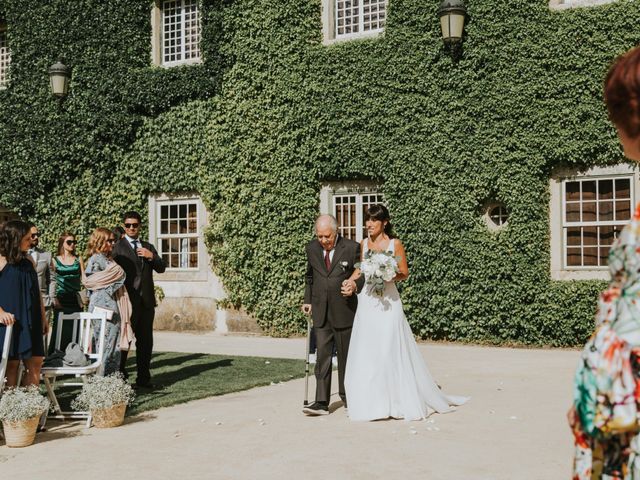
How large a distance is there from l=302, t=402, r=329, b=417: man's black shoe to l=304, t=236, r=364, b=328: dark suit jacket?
831mm

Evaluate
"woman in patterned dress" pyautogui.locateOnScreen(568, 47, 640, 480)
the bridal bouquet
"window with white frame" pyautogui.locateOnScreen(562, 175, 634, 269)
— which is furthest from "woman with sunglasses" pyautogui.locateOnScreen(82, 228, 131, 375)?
"window with white frame" pyautogui.locateOnScreen(562, 175, 634, 269)

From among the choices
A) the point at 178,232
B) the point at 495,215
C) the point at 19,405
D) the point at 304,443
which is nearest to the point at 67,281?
the point at 19,405

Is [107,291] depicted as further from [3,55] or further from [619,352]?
[3,55]

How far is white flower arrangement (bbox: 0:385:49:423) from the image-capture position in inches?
258

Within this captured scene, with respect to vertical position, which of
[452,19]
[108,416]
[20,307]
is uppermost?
[452,19]

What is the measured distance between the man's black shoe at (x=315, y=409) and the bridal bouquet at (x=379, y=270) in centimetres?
124

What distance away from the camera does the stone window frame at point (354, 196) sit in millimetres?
15750

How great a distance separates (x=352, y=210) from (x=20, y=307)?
9.59 meters

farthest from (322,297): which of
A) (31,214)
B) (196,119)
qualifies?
(31,214)

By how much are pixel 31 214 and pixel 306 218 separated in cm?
719

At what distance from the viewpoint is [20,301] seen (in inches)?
278

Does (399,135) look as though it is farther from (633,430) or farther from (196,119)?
(633,430)

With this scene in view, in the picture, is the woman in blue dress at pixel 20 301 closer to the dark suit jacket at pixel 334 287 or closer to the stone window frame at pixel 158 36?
the dark suit jacket at pixel 334 287

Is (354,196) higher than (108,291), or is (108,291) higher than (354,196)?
(354,196)
